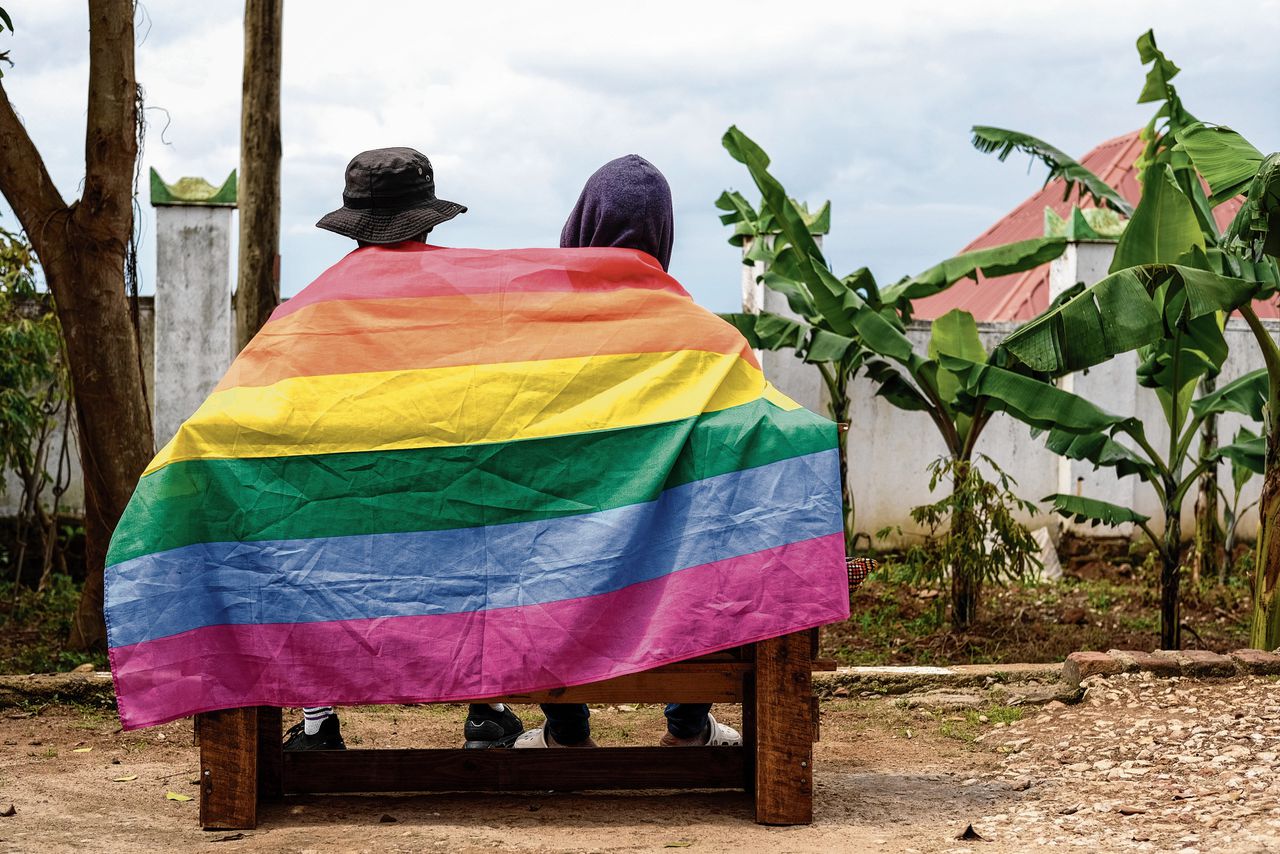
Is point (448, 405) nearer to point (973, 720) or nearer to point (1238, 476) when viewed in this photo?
point (973, 720)

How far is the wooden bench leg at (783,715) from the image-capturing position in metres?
3.72

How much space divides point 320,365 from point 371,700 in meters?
0.96

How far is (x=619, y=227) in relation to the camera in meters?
4.11

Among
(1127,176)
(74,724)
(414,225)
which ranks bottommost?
(74,724)

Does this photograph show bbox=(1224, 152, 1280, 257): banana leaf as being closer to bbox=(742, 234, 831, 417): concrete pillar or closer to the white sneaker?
the white sneaker

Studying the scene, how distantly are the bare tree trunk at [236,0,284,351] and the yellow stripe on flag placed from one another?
3.57 meters

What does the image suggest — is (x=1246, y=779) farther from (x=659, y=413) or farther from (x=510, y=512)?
(x=510, y=512)

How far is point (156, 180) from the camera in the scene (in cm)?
965

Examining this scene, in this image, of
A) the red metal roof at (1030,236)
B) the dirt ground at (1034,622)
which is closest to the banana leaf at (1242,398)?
the dirt ground at (1034,622)

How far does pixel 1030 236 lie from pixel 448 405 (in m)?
13.9

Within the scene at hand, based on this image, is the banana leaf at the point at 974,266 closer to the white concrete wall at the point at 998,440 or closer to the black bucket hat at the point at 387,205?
the white concrete wall at the point at 998,440

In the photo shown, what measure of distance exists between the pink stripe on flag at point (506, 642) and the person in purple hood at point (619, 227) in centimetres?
58

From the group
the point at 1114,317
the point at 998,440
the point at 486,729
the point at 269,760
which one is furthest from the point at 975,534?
the point at 269,760

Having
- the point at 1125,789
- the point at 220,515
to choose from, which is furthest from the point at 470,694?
the point at 1125,789
